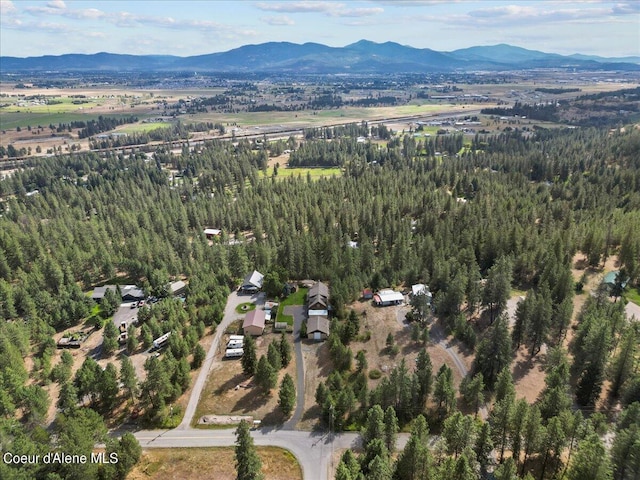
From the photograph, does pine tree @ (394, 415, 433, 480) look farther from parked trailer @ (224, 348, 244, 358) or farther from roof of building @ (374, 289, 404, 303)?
roof of building @ (374, 289, 404, 303)

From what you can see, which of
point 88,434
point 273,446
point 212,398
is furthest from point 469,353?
point 88,434

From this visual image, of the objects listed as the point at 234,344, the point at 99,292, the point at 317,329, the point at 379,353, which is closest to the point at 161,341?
the point at 234,344

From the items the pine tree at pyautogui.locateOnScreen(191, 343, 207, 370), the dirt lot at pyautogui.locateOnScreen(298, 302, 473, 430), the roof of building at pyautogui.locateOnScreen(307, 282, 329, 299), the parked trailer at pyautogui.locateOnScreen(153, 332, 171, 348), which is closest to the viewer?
the dirt lot at pyautogui.locateOnScreen(298, 302, 473, 430)

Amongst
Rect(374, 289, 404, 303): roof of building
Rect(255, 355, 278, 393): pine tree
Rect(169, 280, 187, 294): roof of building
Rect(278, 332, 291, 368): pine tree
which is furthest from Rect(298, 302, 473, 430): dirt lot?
Rect(169, 280, 187, 294): roof of building

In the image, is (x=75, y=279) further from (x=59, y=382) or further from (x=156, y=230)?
(x=59, y=382)

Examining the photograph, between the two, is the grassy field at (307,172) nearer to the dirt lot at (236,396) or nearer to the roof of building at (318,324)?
the roof of building at (318,324)

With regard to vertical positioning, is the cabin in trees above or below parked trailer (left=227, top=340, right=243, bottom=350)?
above
